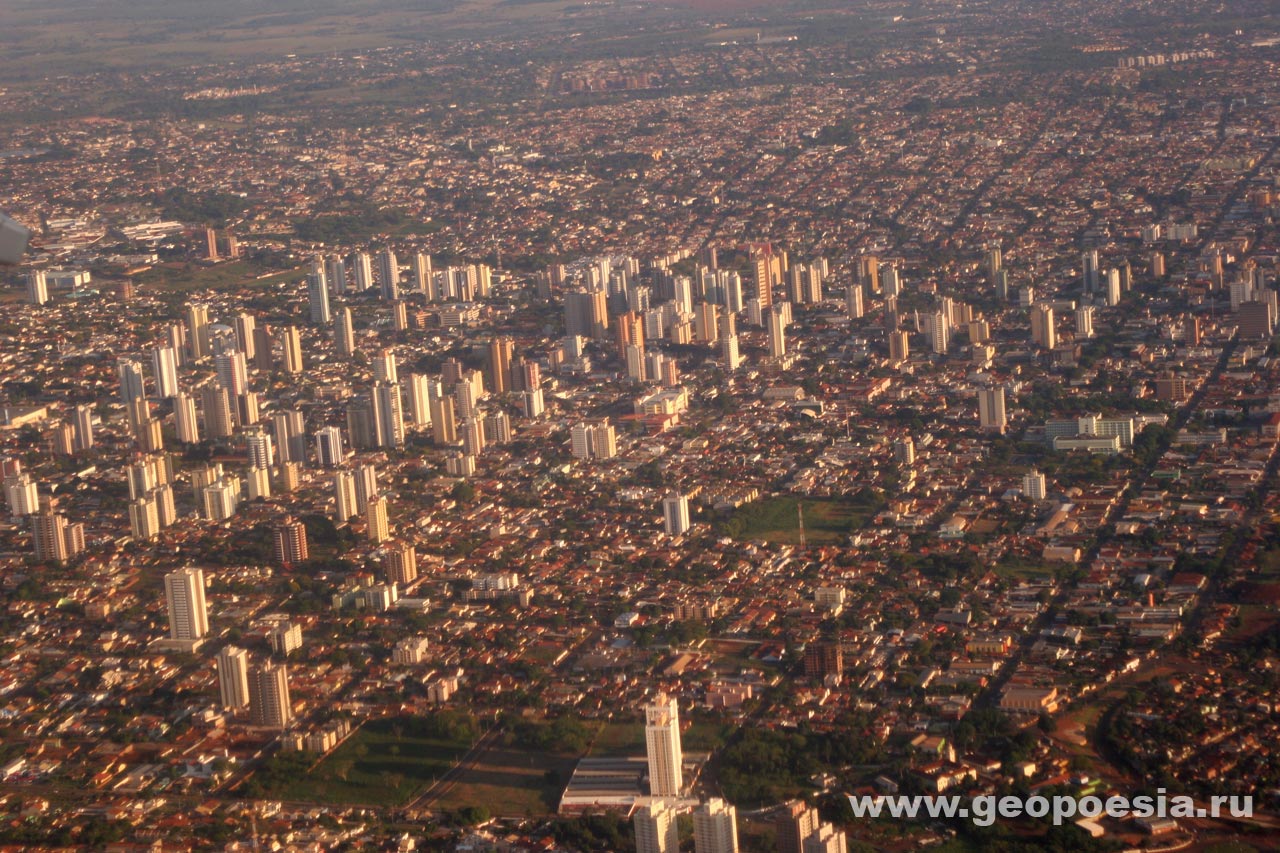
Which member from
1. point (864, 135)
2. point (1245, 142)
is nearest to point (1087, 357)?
point (1245, 142)

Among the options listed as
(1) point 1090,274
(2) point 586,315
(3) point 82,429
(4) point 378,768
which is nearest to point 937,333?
(1) point 1090,274

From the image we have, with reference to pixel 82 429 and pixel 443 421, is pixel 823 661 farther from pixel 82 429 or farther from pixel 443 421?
pixel 82 429

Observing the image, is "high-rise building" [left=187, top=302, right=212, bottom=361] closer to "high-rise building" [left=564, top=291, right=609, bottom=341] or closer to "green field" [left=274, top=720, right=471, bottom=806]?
"high-rise building" [left=564, top=291, right=609, bottom=341]

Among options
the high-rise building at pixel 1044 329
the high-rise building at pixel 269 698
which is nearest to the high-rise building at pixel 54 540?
the high-rise building at pixel 269 698

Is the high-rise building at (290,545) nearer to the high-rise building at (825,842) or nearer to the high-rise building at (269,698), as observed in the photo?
the high-rise building at (269,698)

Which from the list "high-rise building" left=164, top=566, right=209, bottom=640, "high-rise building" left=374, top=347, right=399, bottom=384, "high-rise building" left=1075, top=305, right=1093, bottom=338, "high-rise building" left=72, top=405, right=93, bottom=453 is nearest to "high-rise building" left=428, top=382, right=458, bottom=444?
"high-rise building" left=374, top=347, right=399, bottom=384

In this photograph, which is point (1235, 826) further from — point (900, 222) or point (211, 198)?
point (211, 198)
